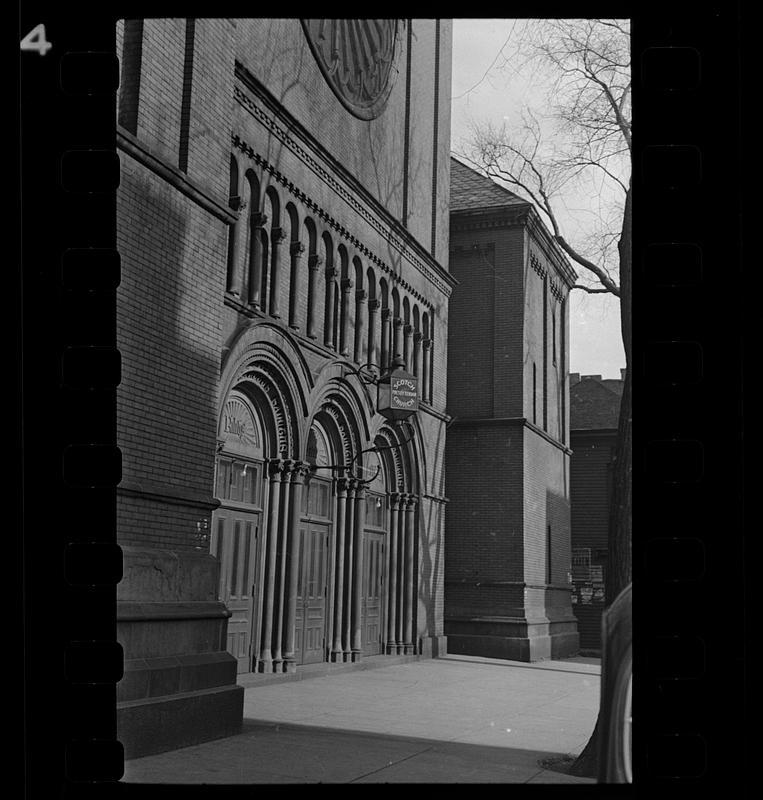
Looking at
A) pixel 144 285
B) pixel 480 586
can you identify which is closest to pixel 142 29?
pixel 144 285

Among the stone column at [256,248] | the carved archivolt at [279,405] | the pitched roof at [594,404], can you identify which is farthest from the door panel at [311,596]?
the pitched roof at [594,404]

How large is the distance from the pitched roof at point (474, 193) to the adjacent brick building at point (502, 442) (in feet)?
0.14

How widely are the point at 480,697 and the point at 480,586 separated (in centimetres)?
919

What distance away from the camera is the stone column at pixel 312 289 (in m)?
14.2

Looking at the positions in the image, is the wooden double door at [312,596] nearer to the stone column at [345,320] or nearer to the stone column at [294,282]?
the stone column at [345,320]

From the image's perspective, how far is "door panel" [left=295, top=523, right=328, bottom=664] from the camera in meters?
14.2

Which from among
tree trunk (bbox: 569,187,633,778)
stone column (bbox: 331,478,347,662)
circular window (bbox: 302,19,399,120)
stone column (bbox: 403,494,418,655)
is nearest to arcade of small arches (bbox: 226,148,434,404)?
stone column (bbox: 331,478,347,662)

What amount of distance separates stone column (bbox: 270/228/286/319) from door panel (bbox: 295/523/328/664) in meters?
3.44

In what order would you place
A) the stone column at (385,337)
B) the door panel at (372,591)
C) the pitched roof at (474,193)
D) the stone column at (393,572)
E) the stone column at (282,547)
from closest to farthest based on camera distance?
1. the stone column at (282,547)
2. the door panel at (372,591)
3. the stone column at (385,337)
4. the stone column at (393,572)
5. the pitched roof at (474,193)

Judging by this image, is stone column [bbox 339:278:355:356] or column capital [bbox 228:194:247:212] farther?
stone column [bbox 339:278:355:356]

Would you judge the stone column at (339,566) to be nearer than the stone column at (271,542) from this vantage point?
No

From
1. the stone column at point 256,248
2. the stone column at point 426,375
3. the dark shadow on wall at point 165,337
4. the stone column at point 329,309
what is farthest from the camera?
the stone column at point 426,375

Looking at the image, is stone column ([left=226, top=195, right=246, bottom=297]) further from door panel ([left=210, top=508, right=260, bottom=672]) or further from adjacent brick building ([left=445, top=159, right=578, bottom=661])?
adjacent brick building ([left=445, top=159, right=578, bottom=661])
